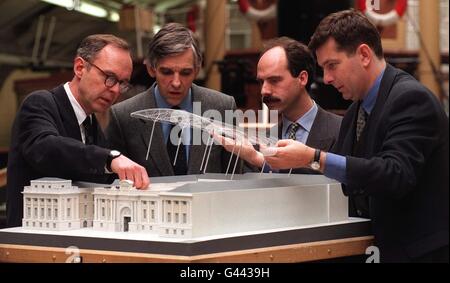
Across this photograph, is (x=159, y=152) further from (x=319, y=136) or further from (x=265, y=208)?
(x=265, y=208)

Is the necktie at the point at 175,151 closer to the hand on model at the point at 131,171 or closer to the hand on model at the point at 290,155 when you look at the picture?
the hand on model at the point at 131,171

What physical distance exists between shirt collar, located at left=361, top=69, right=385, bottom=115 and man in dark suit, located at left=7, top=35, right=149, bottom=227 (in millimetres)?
857

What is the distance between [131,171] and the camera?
301cm

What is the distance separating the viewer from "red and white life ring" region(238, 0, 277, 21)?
9.55 metres

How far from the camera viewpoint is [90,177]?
3475mm

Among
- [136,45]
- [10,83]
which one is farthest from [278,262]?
[136,45]

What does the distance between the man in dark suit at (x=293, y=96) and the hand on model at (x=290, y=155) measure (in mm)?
797

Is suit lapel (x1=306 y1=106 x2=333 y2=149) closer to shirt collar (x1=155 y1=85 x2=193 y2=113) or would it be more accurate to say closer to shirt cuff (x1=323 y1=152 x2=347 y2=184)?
shirt collar (x1=155 y1=85 x2=193 y2=113)

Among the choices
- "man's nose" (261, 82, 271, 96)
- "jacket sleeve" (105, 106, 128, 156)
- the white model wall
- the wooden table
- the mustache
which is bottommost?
the wooden table

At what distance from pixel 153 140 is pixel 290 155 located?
913 mm

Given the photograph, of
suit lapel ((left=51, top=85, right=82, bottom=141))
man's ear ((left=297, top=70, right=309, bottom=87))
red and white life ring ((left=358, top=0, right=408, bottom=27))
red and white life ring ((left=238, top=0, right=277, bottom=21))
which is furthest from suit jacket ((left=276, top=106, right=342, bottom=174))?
red and white life ring ((left=238, top=0, right=277, bottom=21))

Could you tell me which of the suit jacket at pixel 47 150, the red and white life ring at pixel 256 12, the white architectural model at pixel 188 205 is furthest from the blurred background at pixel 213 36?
the white architectural model at pixel 188 205

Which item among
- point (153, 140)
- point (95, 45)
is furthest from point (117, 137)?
point (95, 45)

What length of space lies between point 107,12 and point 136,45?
542 millimetres
